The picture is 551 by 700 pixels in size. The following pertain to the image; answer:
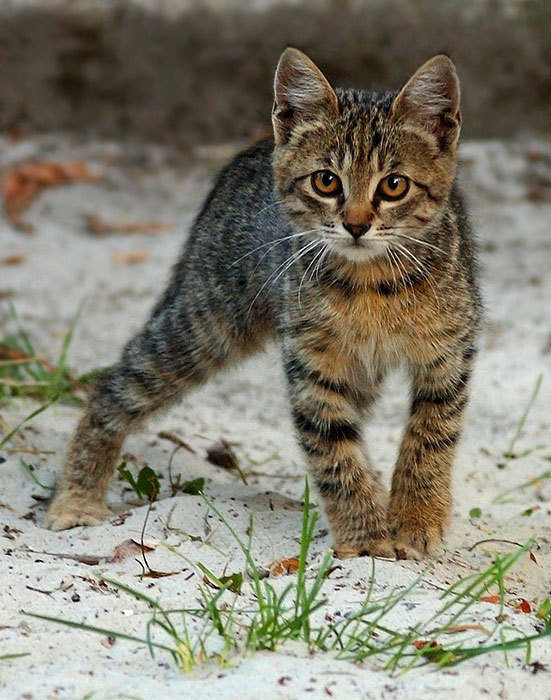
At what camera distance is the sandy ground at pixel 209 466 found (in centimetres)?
356

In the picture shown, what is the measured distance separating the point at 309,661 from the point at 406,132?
2230mm

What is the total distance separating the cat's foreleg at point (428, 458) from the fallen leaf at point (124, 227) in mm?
5430

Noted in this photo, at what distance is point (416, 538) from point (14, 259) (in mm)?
5632

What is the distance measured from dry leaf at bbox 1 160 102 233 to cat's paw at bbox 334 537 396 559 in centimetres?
607

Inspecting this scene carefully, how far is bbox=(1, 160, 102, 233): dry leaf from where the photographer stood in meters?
10.3

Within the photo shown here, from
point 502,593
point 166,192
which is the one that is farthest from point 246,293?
point 166,192

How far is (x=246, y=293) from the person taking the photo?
219 inches

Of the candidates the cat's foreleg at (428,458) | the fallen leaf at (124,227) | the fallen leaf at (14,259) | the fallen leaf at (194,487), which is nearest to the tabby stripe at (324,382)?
the cat's foreleg at (428,458)

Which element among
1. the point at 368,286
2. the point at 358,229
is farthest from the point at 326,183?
the point at 368,286

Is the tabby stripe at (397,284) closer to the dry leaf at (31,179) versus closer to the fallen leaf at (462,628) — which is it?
the fallen leaf at (462,628)

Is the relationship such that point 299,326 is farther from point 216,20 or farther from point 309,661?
point 216,20

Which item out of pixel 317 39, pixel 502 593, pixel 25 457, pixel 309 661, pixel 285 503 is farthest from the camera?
pixel 317 39

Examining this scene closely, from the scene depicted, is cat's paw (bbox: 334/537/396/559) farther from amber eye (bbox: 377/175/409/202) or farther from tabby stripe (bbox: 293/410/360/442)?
amber eye (bbox: 377/175/409/202)

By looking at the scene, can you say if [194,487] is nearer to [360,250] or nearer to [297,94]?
[360,250]
